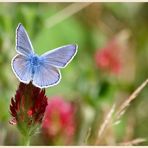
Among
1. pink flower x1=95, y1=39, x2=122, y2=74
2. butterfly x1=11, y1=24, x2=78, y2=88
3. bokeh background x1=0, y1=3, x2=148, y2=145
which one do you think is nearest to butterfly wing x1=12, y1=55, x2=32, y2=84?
butterfly x1=11, y1=24, x2=78, y2=88

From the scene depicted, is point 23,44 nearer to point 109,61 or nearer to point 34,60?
point 34,60

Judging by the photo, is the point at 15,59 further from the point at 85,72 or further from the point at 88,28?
the point at 88,28

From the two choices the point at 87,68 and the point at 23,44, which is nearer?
the point at 23,44

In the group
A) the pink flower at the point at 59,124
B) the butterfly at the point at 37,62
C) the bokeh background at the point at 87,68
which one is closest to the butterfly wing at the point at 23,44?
the butterfly at the point at 37,62

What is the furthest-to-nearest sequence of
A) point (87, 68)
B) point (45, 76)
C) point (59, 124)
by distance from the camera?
point (87, 68), point (59, 124), point (45, 76)

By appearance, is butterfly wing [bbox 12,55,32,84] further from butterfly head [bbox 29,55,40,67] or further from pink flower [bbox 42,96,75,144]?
pink flower [bbox 42,96,75,144]

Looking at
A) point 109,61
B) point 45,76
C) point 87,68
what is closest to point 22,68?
point 45,76
